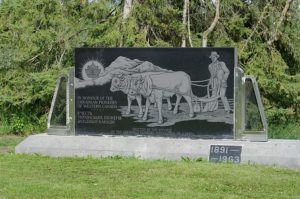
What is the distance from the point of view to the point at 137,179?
7906mm

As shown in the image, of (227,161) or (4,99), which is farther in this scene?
(4,99)

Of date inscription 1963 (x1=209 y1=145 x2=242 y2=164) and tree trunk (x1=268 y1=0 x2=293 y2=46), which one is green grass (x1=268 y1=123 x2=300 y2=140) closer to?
tree trunk (x1=268 y1=0 x2=293 y2=46)

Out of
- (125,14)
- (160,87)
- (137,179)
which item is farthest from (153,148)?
(125,14)

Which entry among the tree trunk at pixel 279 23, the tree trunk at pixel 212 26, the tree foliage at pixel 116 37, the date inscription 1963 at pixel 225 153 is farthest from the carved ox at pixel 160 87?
the tree trunk at pixel 279 23

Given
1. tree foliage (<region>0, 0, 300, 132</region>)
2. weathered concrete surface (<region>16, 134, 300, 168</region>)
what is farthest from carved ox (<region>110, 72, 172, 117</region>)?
tree foliage (<region>0, 0, 300, 132</region>)

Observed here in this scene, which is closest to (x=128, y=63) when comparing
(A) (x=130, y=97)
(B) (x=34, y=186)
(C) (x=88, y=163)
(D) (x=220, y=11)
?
(A) (x=130, y=97)

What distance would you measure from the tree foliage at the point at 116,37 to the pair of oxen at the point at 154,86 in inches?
168

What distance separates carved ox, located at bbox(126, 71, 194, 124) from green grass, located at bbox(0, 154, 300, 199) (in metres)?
1.19

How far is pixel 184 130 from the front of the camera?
32.6ft

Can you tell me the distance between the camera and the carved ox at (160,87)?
9.99 metres

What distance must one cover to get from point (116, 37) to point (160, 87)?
4.62 m

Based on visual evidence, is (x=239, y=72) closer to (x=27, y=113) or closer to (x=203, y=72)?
(x=203, y=72)

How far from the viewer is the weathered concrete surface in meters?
9.16

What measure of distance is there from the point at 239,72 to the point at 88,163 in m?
2.90
